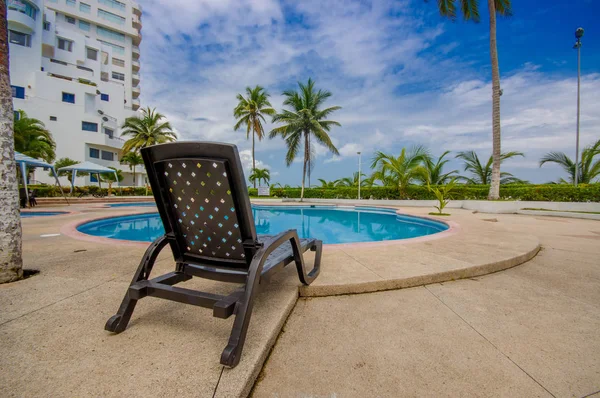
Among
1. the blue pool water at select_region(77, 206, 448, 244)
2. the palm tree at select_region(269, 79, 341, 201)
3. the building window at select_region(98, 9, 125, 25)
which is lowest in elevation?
the blue pool water at select_region(77, 206, 448, 244)

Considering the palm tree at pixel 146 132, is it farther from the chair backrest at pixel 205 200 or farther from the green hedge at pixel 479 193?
the chair backrest at pixel 205 200

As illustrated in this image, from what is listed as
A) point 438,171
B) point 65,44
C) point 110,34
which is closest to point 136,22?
point 110,34

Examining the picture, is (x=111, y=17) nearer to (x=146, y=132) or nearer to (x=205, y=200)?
(x=146, y=132)

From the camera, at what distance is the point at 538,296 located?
249 centimetres

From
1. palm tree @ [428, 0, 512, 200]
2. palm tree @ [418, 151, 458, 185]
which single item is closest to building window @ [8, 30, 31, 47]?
palm tree @ [428, 0, 512, 200]

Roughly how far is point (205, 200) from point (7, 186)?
2.23 m

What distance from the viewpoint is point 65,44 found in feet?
114

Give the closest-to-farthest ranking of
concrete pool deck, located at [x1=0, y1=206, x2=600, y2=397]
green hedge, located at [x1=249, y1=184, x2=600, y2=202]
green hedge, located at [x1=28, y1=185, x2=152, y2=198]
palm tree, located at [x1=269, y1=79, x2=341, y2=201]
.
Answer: concrete pool deck, located at [x1=0, y1=206, x2=600, y2=397]
green hedge, located at [x1=249, y1=184, x2=600, y2=202]
green hedge, located at [x1=28, y1=185, x2=152, y2=198]
palm tree, located at [x1=269, y1=79, x2=341, y2=201]

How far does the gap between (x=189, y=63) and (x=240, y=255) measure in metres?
18.6

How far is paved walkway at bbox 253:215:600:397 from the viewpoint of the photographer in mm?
1345

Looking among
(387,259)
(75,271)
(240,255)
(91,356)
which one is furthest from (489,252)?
(75,271)

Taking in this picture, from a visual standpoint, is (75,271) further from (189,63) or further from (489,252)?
(189,63)

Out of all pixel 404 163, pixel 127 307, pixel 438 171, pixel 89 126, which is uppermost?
pixel 89 126

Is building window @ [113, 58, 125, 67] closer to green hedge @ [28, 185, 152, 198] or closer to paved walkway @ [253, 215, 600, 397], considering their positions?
green hedge @ [28, 185, 152, 198]
